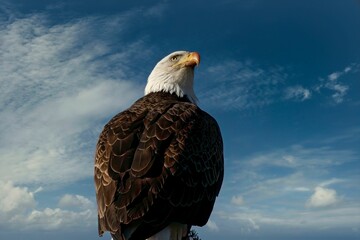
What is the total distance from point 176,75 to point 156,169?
450cm

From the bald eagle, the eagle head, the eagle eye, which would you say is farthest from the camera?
the eagle eye

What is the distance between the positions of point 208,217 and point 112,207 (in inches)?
84.6

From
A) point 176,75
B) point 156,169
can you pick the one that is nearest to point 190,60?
point 176,75

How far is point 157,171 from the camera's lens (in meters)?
9.93

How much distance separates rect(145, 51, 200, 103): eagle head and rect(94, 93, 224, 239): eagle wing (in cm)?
193

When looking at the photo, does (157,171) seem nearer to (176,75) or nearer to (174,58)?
(176,75)

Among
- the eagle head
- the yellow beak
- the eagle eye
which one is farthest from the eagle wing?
the eagle eye

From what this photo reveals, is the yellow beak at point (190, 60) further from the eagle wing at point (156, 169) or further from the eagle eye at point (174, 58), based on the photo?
the eagle wing at point (156, 169)

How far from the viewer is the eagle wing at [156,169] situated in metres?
9.57

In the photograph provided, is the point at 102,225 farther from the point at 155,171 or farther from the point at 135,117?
the point at 135,117

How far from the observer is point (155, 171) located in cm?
991

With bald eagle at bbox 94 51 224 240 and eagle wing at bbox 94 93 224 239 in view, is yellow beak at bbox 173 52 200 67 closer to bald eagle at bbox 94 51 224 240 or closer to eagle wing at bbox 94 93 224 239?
bald eagle at bbox 94 51 224 240

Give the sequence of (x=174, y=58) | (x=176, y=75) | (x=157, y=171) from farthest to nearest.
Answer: (x=174, y=58) → (x=176, y=75) → (x=157, y=171)

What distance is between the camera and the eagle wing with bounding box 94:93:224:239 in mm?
9570
